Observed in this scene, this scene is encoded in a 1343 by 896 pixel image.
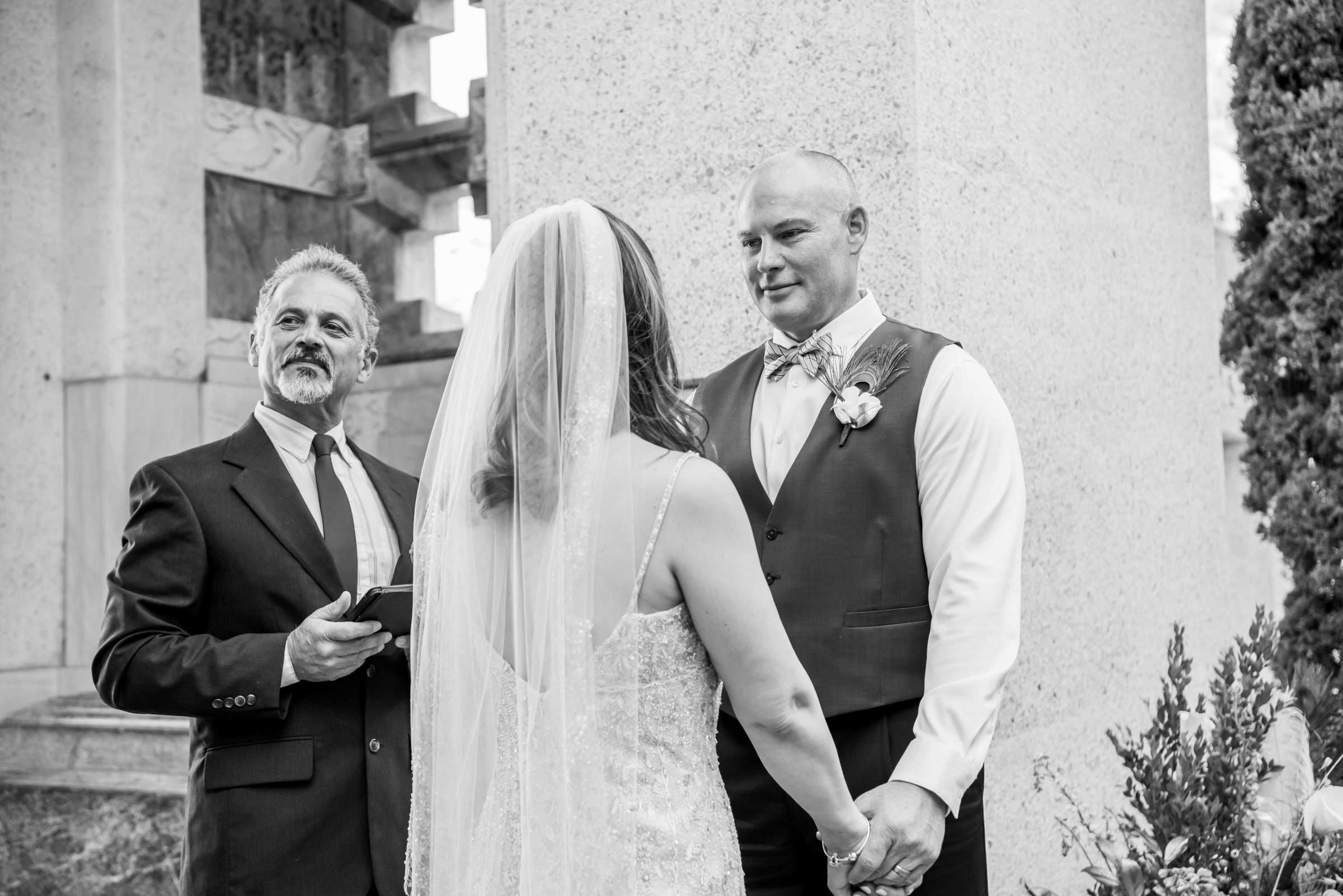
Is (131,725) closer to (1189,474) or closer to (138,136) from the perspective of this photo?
(138,136)

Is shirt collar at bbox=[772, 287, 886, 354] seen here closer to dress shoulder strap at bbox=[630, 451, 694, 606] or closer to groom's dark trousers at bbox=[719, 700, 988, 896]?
groom's dark trousers at bbox=[719, 700, 988, 896]

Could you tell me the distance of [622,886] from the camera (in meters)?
2.21

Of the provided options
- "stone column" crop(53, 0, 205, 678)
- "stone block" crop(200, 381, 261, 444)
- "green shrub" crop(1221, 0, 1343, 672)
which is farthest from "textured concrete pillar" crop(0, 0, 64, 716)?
"green shrub" crop(1221, 0, 1343, 672)

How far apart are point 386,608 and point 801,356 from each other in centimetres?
104

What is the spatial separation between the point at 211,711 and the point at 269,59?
15.1 feet

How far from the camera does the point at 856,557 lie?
9.30ft

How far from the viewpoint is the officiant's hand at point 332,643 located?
266 centimetres

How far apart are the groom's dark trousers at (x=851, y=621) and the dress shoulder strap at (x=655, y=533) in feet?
2.44

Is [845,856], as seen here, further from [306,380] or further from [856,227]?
[306,380]

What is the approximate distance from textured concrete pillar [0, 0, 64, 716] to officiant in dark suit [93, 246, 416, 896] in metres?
3.27

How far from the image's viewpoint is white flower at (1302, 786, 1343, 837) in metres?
2.49

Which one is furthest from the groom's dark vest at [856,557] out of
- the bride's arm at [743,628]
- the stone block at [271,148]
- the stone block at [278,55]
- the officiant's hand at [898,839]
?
the stone block at [278,55]

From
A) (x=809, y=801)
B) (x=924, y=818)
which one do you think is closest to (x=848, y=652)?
(x=924, y=818)

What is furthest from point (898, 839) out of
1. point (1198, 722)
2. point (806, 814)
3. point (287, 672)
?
point (1198, 722)
